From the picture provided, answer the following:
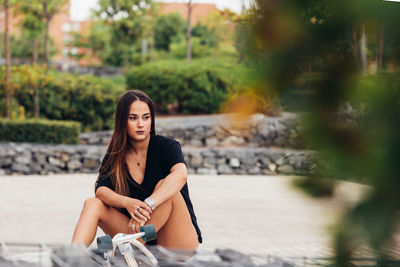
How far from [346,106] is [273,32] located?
0.13 metres

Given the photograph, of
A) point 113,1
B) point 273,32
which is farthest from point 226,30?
point 113,1

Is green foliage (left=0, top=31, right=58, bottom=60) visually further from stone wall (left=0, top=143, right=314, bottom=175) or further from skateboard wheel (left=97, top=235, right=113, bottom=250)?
skateboard wheel (left=97, top=235, right=113, bottom=250)

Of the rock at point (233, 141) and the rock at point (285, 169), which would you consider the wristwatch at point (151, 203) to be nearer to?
the rock at point (285, 169)

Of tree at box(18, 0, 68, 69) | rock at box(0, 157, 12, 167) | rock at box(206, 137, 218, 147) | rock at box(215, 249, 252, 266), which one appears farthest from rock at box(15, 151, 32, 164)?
rock at box(215, 249, 252, 266)

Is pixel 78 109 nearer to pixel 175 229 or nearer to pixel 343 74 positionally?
pixel 175 229

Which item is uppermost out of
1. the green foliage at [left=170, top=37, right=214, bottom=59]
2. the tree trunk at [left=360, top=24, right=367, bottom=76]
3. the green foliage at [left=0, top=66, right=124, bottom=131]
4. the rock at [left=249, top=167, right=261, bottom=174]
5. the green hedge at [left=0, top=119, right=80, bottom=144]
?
the green foliage at [left=170, top=37, right=214, bottom=59]

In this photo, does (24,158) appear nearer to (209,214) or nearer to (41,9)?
(209,214)

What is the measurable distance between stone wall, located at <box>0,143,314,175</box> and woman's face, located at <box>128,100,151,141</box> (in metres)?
6.85

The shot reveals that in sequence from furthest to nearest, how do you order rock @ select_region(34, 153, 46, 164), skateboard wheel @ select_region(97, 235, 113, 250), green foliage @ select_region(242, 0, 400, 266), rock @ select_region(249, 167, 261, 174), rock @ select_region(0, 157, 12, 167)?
rock @ select_region(249, 167, 261, 174)
rock @ select_region(34, 153, 46, 164)
rock @ select_region(0, 157, 12, 167)
skateboard wheel @ select_region(97, 235, 113, 250)
green foliage @ select_region(242, 0, 400, 266)

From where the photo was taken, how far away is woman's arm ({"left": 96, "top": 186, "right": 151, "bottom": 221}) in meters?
2.54

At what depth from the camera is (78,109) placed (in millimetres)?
14055

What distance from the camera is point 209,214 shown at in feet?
21.4

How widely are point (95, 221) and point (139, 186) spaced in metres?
0.39

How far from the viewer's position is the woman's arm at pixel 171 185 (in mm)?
2564
